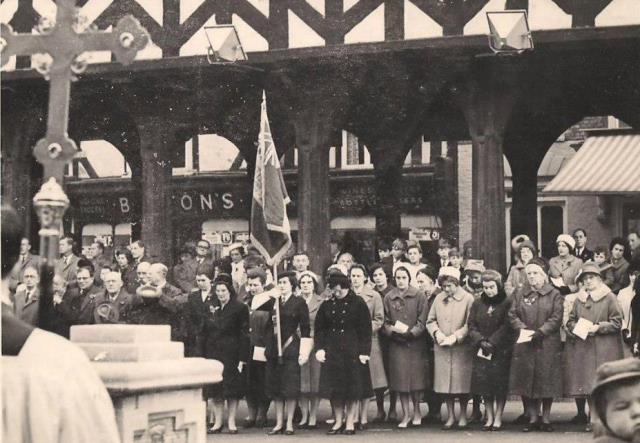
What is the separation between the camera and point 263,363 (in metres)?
13.3

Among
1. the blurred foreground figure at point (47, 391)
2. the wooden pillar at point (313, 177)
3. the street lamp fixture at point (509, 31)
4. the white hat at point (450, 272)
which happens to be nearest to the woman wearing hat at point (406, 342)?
the white hat at point (450, 272)

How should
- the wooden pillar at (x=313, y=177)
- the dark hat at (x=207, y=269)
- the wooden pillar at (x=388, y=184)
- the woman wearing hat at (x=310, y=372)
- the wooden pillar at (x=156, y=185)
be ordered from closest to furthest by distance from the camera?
the woman wearing hat at (x=310, y=372) < the dark hat at (x=207, y=269) < the wooden pillar at (x=313, y=177) < the wooden pillar at (x=156, y=185) < the wooden pillar at (x=388, y=184)

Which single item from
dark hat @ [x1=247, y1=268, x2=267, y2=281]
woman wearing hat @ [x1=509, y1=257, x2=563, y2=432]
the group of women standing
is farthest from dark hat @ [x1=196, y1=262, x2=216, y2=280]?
woman wearing hat @ [x1=509, y1=257, x2=563, y2=432]

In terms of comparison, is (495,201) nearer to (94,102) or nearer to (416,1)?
(416,1)

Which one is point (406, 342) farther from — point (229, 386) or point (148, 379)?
point (148, 379)

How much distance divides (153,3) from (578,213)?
13061 mm

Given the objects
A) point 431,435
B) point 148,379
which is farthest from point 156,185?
point 148,379

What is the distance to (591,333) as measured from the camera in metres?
12.4

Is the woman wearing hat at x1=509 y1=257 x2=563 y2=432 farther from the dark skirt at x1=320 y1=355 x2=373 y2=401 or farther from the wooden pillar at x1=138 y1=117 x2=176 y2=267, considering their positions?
the wooden pillar at x1=138 y1=117 x2=176 y2=267

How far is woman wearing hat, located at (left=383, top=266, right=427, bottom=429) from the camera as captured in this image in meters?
13.0

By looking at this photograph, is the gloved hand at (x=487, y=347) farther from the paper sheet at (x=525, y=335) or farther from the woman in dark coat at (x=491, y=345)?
the paper sheet at (x=525, y=335)

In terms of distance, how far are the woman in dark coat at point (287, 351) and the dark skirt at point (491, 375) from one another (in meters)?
1.62

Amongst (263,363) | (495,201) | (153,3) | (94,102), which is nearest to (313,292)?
(263,363)

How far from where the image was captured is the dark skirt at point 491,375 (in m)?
12.5
